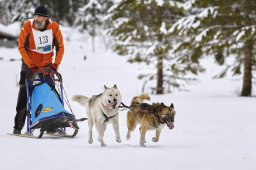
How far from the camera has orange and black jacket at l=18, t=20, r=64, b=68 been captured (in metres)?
8.00

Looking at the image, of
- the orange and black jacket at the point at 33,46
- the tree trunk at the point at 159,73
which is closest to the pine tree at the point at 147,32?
the tree trunk at the point at 159,73

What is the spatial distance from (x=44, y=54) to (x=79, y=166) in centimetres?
366

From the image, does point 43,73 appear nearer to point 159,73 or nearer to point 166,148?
point 166,148

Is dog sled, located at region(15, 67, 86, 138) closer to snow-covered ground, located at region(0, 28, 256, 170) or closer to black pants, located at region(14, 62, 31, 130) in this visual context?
black pants, located at region(14, 62, 31, 130)

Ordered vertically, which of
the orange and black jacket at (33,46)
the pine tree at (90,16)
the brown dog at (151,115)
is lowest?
the brown dog at (151,115)

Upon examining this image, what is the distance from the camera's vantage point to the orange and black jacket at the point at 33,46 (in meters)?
8.00

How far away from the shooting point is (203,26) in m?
17.5

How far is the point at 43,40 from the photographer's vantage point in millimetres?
8180

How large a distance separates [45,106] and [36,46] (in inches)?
47.0

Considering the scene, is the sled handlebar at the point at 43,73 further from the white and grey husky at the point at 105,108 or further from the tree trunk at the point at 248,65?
the tree trunk at the point at 248,65

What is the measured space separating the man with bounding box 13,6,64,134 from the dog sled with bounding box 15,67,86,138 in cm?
19

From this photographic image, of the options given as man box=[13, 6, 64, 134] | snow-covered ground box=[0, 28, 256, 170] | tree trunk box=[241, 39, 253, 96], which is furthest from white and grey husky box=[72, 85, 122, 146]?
tree trunk box=[241, 39, 253, 96]

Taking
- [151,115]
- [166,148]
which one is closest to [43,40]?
[151,115]

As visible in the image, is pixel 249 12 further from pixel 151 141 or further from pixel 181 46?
pixel 151 141
